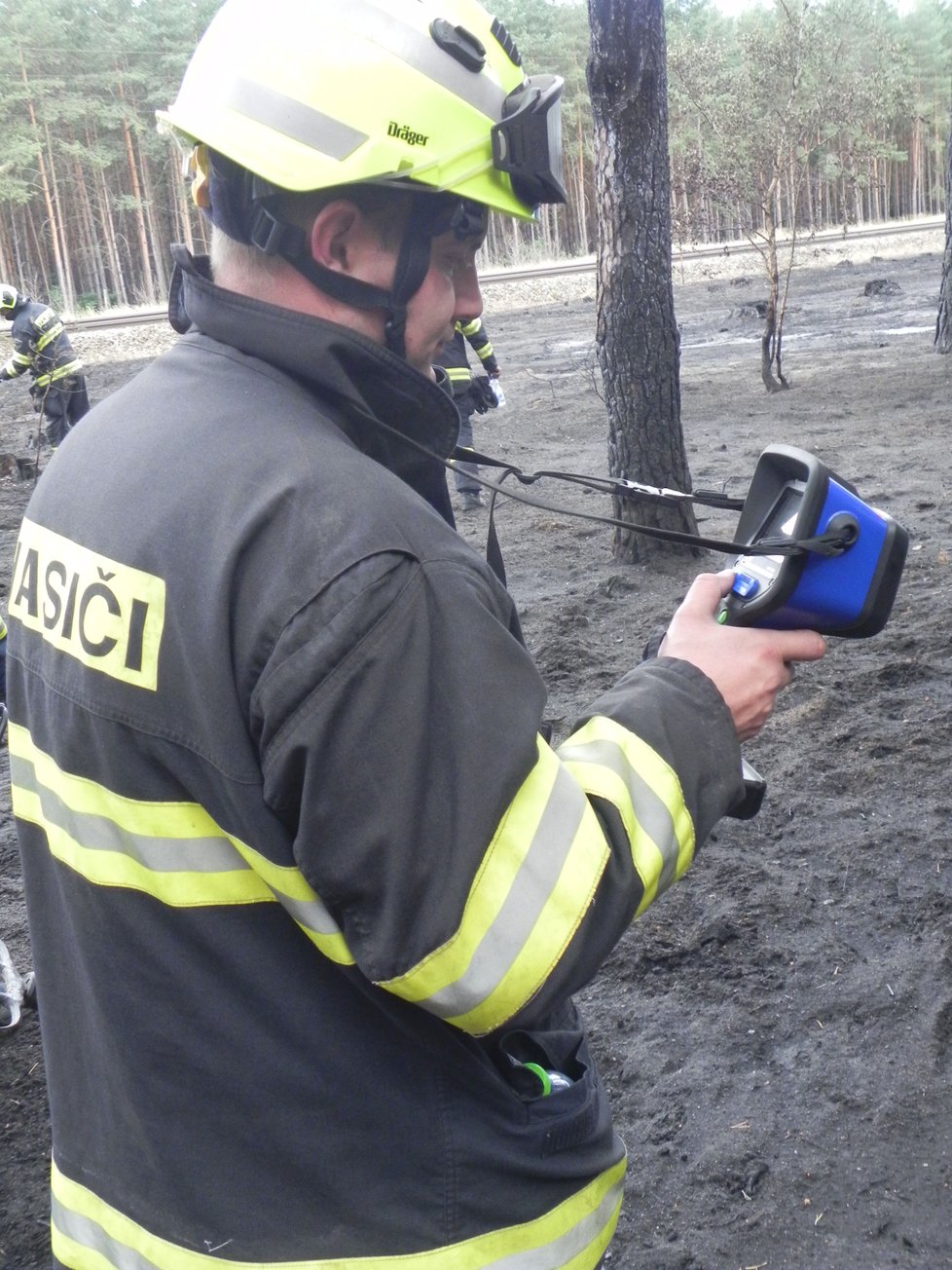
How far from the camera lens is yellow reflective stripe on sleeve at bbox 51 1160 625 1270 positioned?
4.19 feet

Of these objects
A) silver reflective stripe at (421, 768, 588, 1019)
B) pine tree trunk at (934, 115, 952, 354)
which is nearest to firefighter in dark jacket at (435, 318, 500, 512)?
pine tree trunk at (934, 115, 952, 354)

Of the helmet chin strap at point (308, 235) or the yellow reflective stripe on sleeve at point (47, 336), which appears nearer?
the helmet chin strap at point (308, 235)

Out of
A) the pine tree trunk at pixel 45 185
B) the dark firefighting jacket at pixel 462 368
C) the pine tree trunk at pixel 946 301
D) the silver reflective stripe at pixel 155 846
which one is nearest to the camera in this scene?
the silver reflective stripe at pixel 155 846

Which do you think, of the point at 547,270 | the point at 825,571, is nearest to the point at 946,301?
the point at 825,571

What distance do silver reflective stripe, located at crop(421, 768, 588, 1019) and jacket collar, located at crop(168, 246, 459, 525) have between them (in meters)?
0.47

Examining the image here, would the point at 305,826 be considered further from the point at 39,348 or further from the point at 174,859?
the point at 39,348

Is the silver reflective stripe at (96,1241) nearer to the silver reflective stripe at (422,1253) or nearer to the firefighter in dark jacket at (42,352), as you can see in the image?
the silver reflective stripe at (422,1253)

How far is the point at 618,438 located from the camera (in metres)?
6.68

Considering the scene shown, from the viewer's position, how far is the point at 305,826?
1.07 meters

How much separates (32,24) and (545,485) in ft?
124

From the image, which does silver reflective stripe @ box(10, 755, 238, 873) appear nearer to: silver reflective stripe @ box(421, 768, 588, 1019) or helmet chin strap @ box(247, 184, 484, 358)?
silver reflective stripe @ box(421, 768, 588, 1019)

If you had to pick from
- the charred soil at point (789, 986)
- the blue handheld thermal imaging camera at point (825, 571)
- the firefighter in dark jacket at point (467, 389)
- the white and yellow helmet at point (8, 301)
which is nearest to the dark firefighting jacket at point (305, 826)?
the blue handheld thermal imaging camera at point (825, 571)

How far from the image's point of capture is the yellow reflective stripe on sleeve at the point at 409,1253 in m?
1.28

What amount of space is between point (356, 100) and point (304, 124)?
7 centimetres
